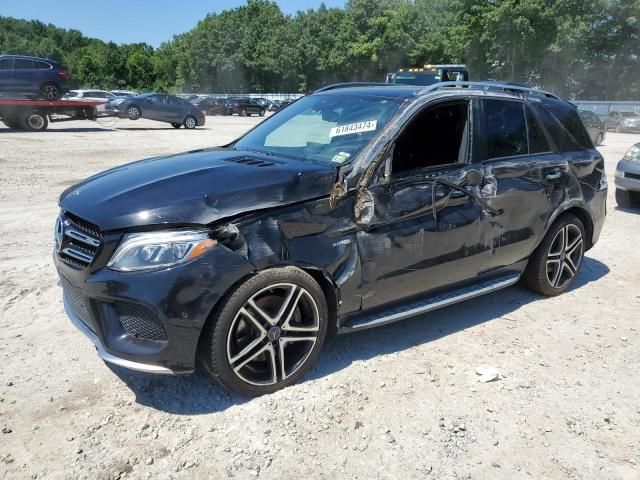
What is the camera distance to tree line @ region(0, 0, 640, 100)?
171 ft

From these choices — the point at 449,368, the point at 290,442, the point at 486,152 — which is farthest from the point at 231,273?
the point at 486,152

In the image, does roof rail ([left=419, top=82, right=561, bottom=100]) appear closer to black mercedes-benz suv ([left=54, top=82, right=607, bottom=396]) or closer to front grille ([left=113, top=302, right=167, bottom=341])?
black mercedes-benz suv ([left=54, top=82, right=607, bottom=396])

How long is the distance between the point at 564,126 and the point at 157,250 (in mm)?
3821

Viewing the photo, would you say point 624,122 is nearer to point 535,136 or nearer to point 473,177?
point 535,136

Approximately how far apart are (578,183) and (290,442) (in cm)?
350

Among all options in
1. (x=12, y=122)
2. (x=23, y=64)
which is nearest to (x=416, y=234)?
(x=23, y=64)

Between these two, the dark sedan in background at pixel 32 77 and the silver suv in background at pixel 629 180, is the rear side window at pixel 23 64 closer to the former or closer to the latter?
the dark sedan in background at pixel 32 77

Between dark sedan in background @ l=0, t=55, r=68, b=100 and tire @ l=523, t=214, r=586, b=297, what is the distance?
20.5 meters

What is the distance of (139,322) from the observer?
9.11 feet

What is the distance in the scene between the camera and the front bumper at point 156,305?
269 cm

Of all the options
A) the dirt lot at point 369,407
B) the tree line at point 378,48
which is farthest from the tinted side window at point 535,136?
the tree line at point 378,48

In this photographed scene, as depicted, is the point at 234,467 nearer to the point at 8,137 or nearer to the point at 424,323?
the point at 424,323

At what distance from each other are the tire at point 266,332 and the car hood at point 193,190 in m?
0.42

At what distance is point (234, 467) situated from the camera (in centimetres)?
260
